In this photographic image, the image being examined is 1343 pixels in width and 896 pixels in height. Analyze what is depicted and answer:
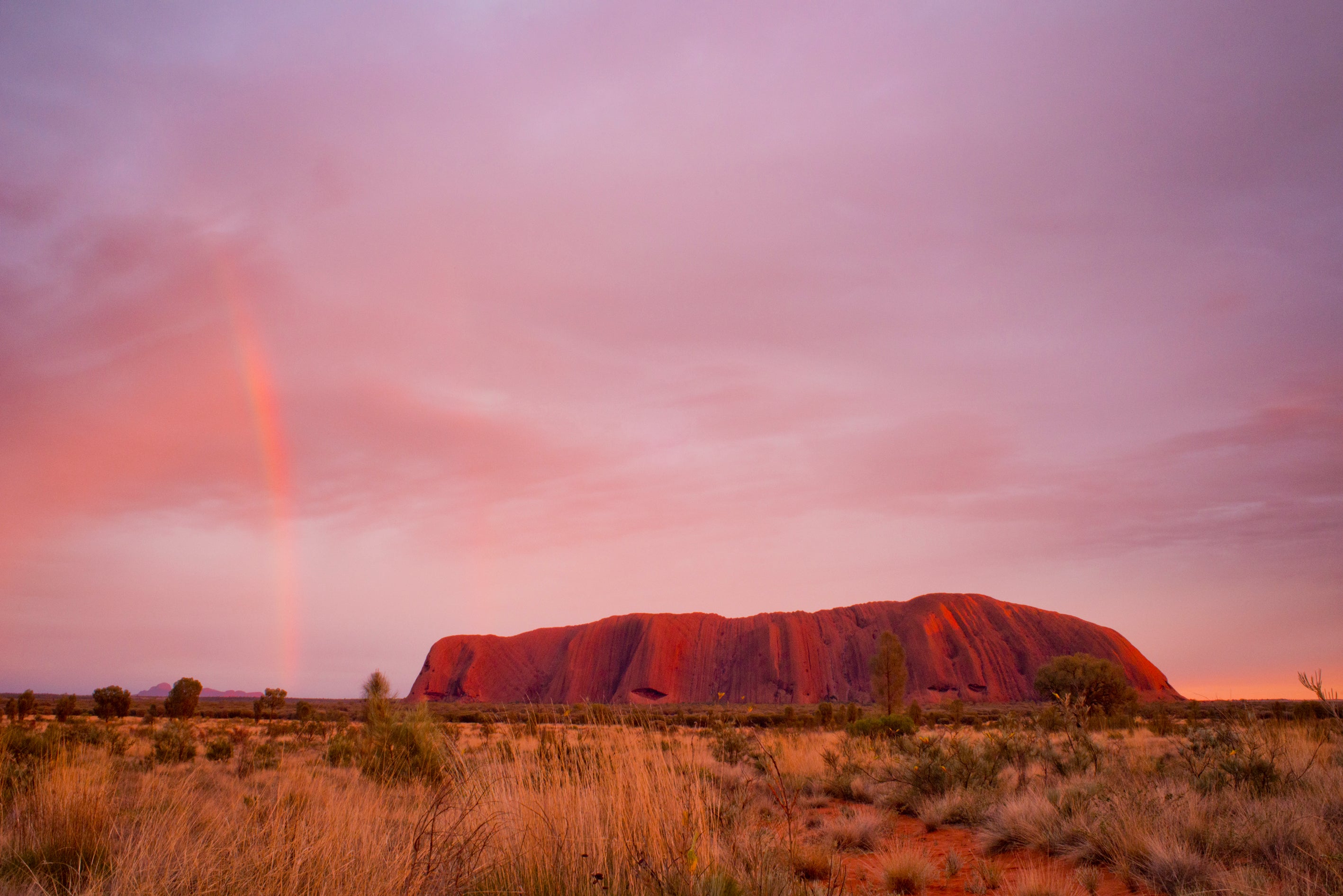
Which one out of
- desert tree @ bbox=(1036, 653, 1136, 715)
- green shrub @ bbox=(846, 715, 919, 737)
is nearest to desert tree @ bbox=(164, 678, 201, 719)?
green shrub @ bbox=(846, 715, 919, 737)

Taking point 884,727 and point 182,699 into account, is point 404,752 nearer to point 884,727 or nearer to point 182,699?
point 884,727

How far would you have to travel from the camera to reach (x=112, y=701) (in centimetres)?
4319

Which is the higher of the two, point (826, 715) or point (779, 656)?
point (826, 715)

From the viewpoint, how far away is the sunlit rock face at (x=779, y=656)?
84812 millimetres

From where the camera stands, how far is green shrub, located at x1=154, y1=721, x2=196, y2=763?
15267 mm

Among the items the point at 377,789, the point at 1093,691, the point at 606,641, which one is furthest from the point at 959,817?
the point at 606,641

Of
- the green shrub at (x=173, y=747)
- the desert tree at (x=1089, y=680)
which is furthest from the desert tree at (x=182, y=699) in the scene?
the desert tree at (x=1089, y=680)

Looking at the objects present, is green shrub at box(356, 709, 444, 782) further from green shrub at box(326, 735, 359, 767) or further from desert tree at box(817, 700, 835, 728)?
desert tree at box(817, 700, 835, 728)

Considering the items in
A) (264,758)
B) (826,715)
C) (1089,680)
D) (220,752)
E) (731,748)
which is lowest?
(826,715)

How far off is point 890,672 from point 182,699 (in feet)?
153

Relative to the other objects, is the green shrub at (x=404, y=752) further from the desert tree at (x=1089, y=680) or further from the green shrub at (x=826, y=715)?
the desert tree at (x=1089, y=680)

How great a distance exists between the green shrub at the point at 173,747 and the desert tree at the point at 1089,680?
38087mm

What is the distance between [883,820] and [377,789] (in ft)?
22.5

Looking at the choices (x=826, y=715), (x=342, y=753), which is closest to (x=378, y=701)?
(x=342, y=753)
